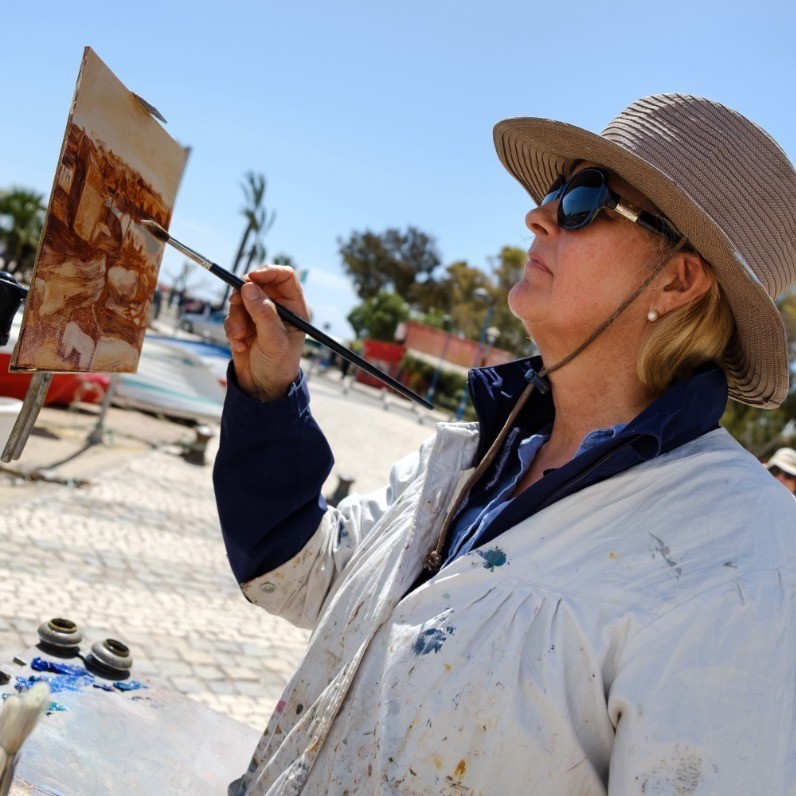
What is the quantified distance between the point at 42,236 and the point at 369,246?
6278 cm

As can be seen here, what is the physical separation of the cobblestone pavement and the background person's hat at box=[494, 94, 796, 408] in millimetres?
1997

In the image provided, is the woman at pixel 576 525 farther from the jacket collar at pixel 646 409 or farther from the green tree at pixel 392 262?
the green tree at pixel 392 262

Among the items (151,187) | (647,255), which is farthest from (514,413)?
(151,187)

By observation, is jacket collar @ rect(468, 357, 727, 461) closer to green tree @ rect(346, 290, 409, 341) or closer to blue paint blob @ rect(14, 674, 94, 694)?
blue paint blob @ rect(14, 674, 94, 694)

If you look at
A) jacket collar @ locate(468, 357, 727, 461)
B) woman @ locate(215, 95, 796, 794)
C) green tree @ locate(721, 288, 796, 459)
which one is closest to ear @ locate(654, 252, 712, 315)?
woman @ locate(215, 95, 796, 794)

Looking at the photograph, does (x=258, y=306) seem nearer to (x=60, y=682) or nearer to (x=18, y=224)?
(x=60, y=682)

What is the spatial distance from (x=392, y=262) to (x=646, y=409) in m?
61.7

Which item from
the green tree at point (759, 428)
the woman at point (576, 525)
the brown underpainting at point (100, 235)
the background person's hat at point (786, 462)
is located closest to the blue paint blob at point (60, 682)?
the woman at point (576, 525)

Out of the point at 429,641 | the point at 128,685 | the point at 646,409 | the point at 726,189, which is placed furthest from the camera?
the point at 128,685

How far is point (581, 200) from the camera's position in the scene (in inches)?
73.2

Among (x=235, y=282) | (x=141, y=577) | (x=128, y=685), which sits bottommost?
(x=141, y=577)

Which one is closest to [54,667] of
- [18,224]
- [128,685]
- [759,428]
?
[128,685]

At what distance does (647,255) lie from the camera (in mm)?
1834

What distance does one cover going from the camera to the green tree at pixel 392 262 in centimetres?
6244
